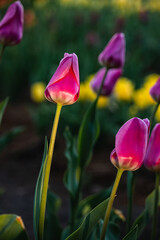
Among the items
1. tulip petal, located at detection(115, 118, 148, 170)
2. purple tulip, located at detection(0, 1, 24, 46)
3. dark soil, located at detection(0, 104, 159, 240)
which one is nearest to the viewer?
tulip petal, located at detection(115, 118, 148, 170)

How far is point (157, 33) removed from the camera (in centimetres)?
537

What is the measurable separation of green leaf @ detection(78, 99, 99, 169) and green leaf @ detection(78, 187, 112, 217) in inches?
3.4

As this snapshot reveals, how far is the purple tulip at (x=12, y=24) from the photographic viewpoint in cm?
114

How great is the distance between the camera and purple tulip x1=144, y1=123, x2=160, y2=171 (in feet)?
2.85

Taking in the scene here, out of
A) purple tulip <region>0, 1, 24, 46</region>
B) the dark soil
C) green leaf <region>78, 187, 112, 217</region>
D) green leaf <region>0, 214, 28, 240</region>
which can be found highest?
purple tulip <region>0, 1, 24, 46</region>

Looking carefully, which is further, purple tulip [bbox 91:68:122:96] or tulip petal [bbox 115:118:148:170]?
purple tulip [bbox 91:68:122:96]

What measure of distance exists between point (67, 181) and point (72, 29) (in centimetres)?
434

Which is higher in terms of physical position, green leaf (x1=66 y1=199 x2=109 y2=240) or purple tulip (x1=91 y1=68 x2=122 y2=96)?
purple tulip (x1=91 y1=68 x2=122 y2=96)

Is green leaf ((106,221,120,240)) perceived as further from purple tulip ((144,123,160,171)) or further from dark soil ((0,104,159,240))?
dark soil ((0,104,159,240))

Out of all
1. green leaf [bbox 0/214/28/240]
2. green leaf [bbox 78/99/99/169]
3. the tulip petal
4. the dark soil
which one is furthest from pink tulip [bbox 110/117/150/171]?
the dark soil

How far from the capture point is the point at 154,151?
34.5 inches

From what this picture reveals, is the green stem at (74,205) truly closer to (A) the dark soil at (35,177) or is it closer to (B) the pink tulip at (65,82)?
(B) the pink tulip at (65,82)

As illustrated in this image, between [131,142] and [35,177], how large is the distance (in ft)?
5.78

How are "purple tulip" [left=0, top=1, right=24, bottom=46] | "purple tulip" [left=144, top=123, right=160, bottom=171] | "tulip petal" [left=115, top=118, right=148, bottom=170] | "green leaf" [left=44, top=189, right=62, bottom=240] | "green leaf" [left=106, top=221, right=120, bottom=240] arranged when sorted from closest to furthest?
"tulip petal" [left=115, top=118, right=148, bottom=170], "purple tulip" [left=144, top=123, right=160, bottom=171], "green leaf" [left=106, top=221, right=120, bottom=240], "purple tulip" [left=0, top=1, right=24, bottom=46], "green leaf" [left=44, top=189, right=62, bottom=240]
